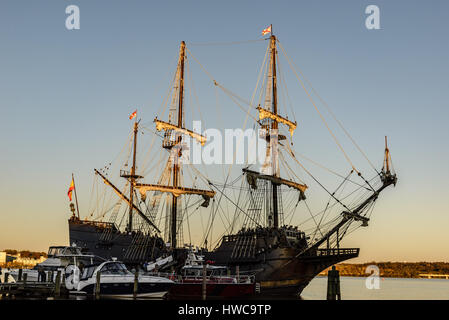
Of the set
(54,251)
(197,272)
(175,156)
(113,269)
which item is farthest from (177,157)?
(113,269)

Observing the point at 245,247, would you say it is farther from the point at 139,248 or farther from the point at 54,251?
the point at 54,251

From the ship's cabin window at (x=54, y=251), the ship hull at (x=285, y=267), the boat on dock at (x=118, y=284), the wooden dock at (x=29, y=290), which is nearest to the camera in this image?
the wooden dock at (x=29, y=290)

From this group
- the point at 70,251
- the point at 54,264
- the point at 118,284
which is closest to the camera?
the point at 118,284

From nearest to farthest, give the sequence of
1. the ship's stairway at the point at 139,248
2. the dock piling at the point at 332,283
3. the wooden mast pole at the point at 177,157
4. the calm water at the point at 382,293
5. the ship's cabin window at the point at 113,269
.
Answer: the dock piling at the point at 332,283
the ship's cabin window at the point at 113,269
the ship's stairway at the point at 139,248
the wooden mast pole at the point at 177,157
the calm water at the point at 382,293

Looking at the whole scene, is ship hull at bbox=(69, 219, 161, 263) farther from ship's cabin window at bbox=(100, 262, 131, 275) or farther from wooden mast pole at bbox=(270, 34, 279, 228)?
ship's cabin window at bbox=(100, 262, 131, 275)

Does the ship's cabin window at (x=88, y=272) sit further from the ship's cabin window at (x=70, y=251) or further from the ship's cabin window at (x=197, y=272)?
the ship's cabin window at (x=197, y=272)

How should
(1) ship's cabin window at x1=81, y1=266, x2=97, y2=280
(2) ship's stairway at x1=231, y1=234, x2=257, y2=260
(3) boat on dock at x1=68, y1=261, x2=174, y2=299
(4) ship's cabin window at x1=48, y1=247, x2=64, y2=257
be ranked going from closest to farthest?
(3) boat on dock at x1=68, y1=261, x2=174, y2=299
(1) ship's cabin window at x1=81, y1=266, x2=97, y2=280
(4) ship's cabin window at x1=48, y1=247, x2=64, y2=257
(2) ship's stairway at x1=231, y1=234, x2=257, y2=260

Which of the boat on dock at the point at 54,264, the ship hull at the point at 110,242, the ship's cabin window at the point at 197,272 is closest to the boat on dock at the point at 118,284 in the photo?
the boat on dock at the point at 54,264

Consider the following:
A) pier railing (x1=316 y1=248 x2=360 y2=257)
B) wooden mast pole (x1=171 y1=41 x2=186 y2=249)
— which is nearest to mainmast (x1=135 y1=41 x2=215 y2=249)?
wooden mast pole (x1=171 y1=41 x2=186 y2=249)

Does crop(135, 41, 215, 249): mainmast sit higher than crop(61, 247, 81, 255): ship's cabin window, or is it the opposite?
crop(135, 41, 215, 249): mainmast

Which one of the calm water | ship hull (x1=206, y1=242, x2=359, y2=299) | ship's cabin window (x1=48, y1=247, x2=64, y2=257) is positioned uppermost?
ship's cabin window (x1=48, y1=247, x2=64, y2=257)

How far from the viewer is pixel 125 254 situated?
49.2 metres
